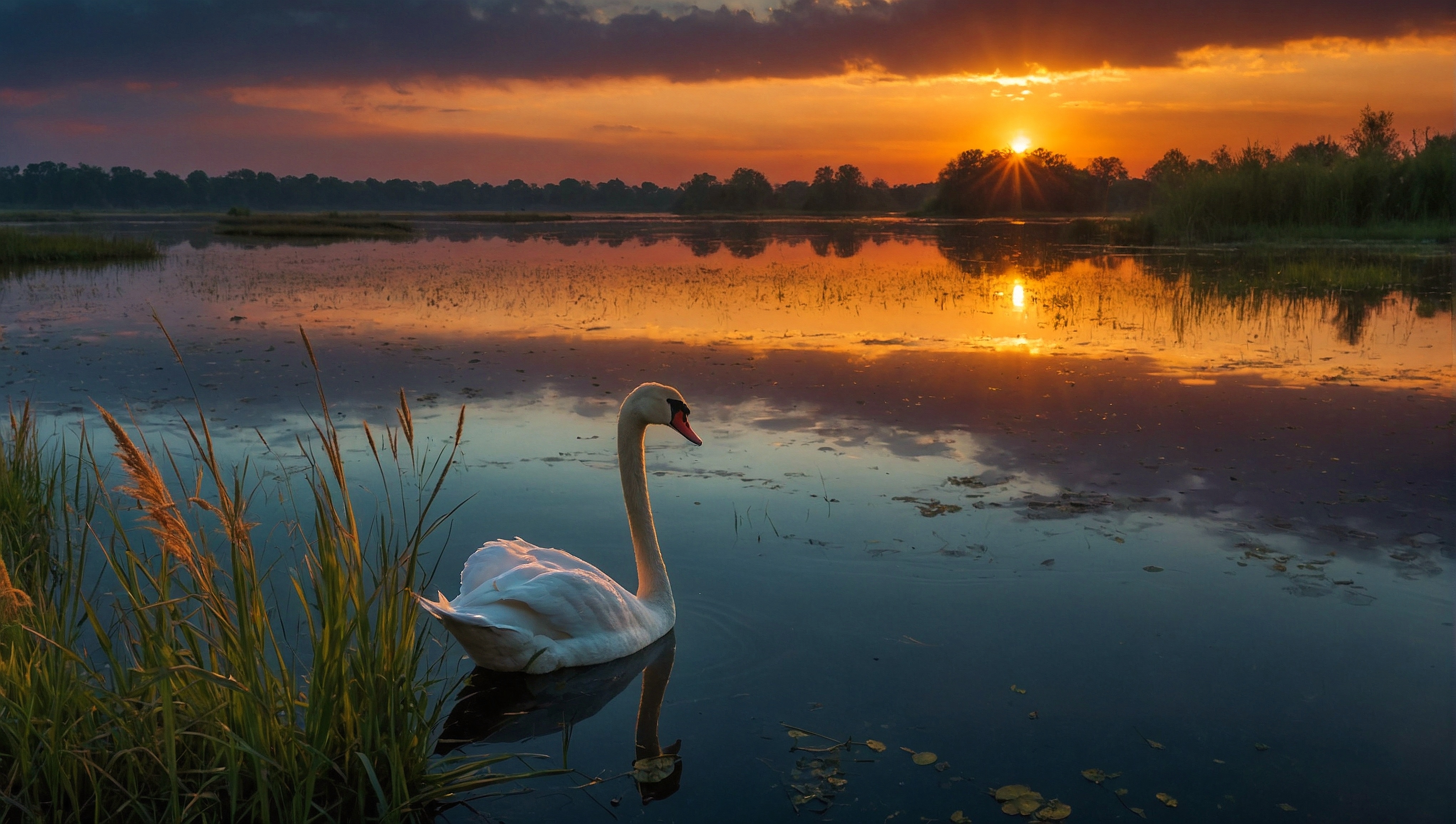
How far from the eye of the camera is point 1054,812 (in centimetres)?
361

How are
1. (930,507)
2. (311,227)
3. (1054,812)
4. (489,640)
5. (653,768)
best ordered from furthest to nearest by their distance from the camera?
(311,227) → (930,507) → (489,640) → (653,768) → (1054,812)

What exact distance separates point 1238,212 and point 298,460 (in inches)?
1342

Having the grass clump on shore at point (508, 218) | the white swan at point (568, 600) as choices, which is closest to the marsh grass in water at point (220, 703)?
the white swan at point (568, 600)

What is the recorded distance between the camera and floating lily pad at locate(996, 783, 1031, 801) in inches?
146

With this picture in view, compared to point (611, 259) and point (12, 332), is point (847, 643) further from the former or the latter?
point (611, 259)

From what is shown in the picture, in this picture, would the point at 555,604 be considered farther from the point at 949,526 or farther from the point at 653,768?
the point at 949,526

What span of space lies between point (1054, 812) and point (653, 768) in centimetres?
151

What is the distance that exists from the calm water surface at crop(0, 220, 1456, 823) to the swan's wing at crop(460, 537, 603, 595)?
19.9 inches

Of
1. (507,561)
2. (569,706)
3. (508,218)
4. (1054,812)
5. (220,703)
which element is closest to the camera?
(220,703)

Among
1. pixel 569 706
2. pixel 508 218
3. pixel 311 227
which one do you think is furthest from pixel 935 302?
pixel 508 218

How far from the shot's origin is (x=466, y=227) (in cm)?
6569

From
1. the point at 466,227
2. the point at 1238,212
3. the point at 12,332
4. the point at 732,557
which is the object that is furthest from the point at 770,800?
the point at 466,227

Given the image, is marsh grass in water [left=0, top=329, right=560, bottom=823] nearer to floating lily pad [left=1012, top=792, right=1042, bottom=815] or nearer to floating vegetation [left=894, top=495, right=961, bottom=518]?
floating lily pad [left=1012, top=792, right=1042, bottom=815]

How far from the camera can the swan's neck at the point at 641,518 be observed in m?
5.14
